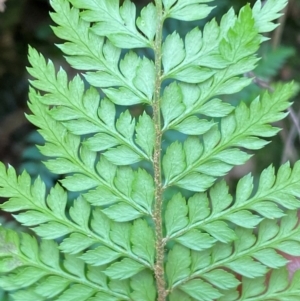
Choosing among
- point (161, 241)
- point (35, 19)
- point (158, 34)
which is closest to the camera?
point (158, 34)

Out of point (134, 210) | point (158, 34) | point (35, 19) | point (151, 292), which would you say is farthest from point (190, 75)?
point (35, 19)

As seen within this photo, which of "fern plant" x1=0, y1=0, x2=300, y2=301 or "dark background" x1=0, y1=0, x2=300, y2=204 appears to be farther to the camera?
"dark background" x1=0, y1=0, x2=300, y2=204

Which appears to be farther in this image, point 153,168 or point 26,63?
point 26,63

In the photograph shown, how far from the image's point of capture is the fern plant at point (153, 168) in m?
0.92

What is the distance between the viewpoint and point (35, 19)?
209 centimetres

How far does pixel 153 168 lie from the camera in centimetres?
100

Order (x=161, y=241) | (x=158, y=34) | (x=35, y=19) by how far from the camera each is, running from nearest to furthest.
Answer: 1. (x=158, y=34)
2. (x=161, y=241)
3. (x=35, y=19)

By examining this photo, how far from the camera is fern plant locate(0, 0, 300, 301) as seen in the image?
0.92 metres

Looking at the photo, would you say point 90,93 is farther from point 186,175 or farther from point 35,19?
point 35,19

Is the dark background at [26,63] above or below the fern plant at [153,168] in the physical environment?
above

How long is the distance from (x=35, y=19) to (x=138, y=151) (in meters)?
1.30

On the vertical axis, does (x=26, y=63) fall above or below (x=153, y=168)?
above

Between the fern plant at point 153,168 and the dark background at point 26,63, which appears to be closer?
the fern plant at point 153,168

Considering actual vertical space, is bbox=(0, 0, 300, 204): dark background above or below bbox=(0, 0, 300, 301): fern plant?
above
